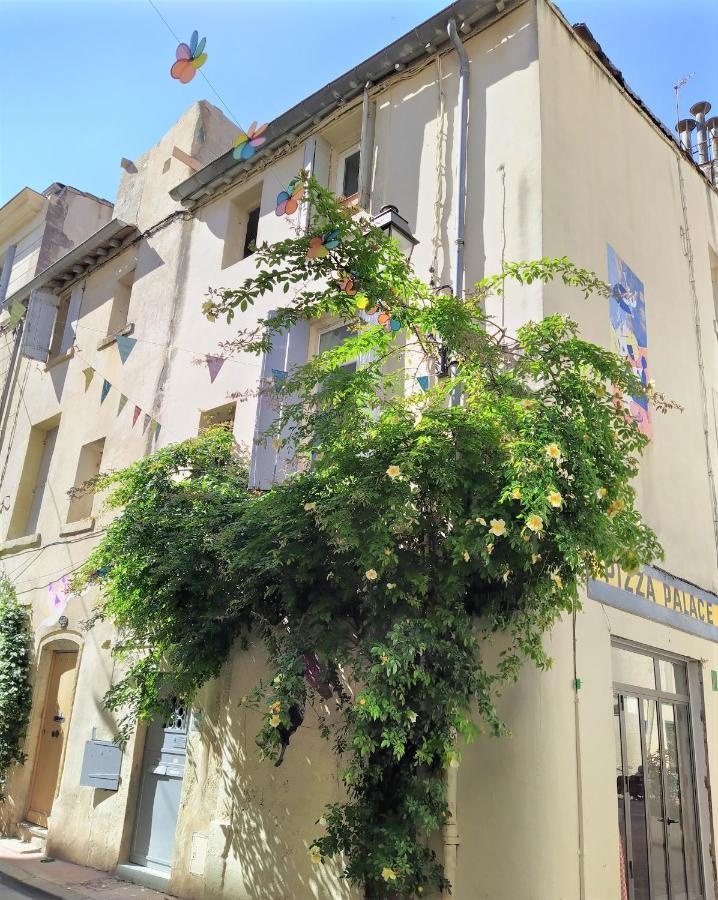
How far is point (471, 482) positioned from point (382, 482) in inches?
23.0

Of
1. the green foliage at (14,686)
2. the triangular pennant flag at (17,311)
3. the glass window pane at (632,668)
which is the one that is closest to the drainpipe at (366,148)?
the glass window pane at (632,668)

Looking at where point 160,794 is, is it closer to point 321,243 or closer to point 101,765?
point 101,765

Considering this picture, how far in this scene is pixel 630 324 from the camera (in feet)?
27.2

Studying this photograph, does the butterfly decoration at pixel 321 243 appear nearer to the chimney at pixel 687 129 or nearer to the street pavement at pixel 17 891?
the street pavement at pixel 17 891

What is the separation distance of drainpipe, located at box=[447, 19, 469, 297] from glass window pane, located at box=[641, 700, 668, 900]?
452 centimetres

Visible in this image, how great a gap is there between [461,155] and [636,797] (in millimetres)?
6442

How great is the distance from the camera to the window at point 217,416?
29.5 feet

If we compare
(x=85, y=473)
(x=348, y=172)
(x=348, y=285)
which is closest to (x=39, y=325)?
(x=85, y=473)

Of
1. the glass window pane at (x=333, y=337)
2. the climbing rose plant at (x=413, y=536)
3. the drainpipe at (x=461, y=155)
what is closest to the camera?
the climbing rose plant at (x=413, y=536)

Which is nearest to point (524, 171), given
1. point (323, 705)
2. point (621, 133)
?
point (621, 133)

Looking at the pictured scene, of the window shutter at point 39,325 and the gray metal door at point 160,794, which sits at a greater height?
the window shutter at point 39,325

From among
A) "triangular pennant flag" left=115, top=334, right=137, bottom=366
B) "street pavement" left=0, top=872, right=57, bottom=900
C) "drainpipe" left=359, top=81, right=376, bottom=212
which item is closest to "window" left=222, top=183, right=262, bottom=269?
"triangular pennant flag" left=115, top=334, right=137, bottom=366

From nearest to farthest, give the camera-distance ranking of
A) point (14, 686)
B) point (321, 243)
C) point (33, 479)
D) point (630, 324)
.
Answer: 1. point (321, 243)
2. point (630, 324)
3. point (14, 686)
4. point (33, 479)

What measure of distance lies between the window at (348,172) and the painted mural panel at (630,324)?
10.8 ft
